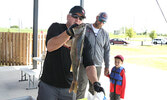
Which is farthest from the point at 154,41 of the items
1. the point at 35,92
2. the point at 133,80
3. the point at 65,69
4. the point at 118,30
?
the point at 65,69

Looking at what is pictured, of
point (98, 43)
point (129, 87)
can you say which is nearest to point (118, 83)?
point (98, 43)

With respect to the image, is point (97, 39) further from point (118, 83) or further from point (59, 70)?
point (59, 70)

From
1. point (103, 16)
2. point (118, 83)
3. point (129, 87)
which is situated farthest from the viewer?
point (129, 87)

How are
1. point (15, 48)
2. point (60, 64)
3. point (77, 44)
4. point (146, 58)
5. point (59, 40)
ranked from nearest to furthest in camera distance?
point (77, 44)
point (59, 40)
point (60, 64)
point (15, 48)
point (146, 58)

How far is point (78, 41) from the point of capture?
3.37 feet

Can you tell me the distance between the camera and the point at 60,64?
1806mm

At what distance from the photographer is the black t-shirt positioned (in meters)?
1.76

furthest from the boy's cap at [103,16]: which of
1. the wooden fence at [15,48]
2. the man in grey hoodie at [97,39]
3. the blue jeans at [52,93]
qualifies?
→ the wooden fence at [15,48]

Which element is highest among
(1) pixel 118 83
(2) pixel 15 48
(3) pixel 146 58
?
(2) pixel 15 48

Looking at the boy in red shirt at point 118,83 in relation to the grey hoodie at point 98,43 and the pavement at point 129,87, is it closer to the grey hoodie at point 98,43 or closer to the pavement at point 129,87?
the grey hoodie at point 98,43

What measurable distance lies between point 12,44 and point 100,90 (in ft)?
27.5

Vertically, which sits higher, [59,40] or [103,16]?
[103,16]

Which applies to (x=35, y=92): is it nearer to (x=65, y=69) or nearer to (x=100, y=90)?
(x=65, y=69)

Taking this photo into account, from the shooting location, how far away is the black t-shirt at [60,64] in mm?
1760
